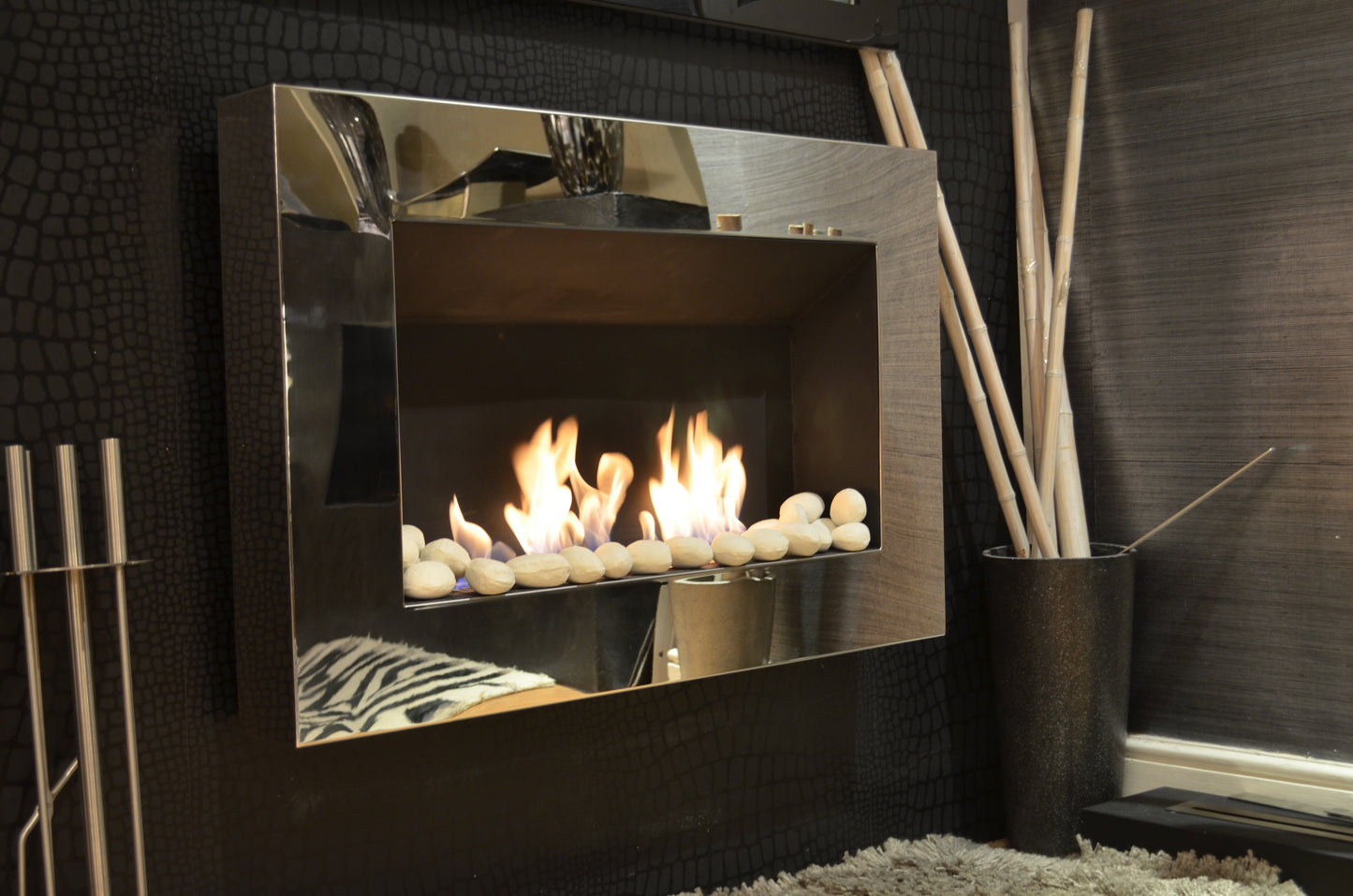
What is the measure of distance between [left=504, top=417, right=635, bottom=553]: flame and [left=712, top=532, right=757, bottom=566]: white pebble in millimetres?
151

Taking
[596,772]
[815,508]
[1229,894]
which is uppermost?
[815,508]

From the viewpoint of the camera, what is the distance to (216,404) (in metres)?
1.31

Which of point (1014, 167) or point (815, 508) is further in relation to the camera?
point (1014, 167)

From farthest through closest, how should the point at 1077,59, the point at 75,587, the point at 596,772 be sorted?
1. the point at 1077,59
2. the point at 596,772
3. the point at 75,587

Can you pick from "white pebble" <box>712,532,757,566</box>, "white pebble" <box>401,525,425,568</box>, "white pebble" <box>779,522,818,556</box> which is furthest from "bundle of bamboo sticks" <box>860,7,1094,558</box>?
"white pebble" <box>401,525,425,568</box>

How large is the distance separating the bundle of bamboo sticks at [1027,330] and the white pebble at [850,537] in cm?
34

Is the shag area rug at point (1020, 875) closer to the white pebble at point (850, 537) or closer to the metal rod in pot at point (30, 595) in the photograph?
the white pebble at point (850, 537)

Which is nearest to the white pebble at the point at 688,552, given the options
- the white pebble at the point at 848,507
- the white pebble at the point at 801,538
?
the white pebble at the point at 801,538

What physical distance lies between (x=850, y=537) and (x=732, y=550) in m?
0.20

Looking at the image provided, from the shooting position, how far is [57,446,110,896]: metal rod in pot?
1103mm

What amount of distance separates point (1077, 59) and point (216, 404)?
143cm

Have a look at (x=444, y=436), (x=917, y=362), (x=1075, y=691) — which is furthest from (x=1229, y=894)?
(x=444, y=436)

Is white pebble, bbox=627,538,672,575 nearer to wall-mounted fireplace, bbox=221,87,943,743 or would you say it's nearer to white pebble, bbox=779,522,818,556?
wall-mounted fireplace, bbox=221,87,943,743

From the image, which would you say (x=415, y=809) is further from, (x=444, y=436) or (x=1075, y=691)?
(x=1075, y=691)
